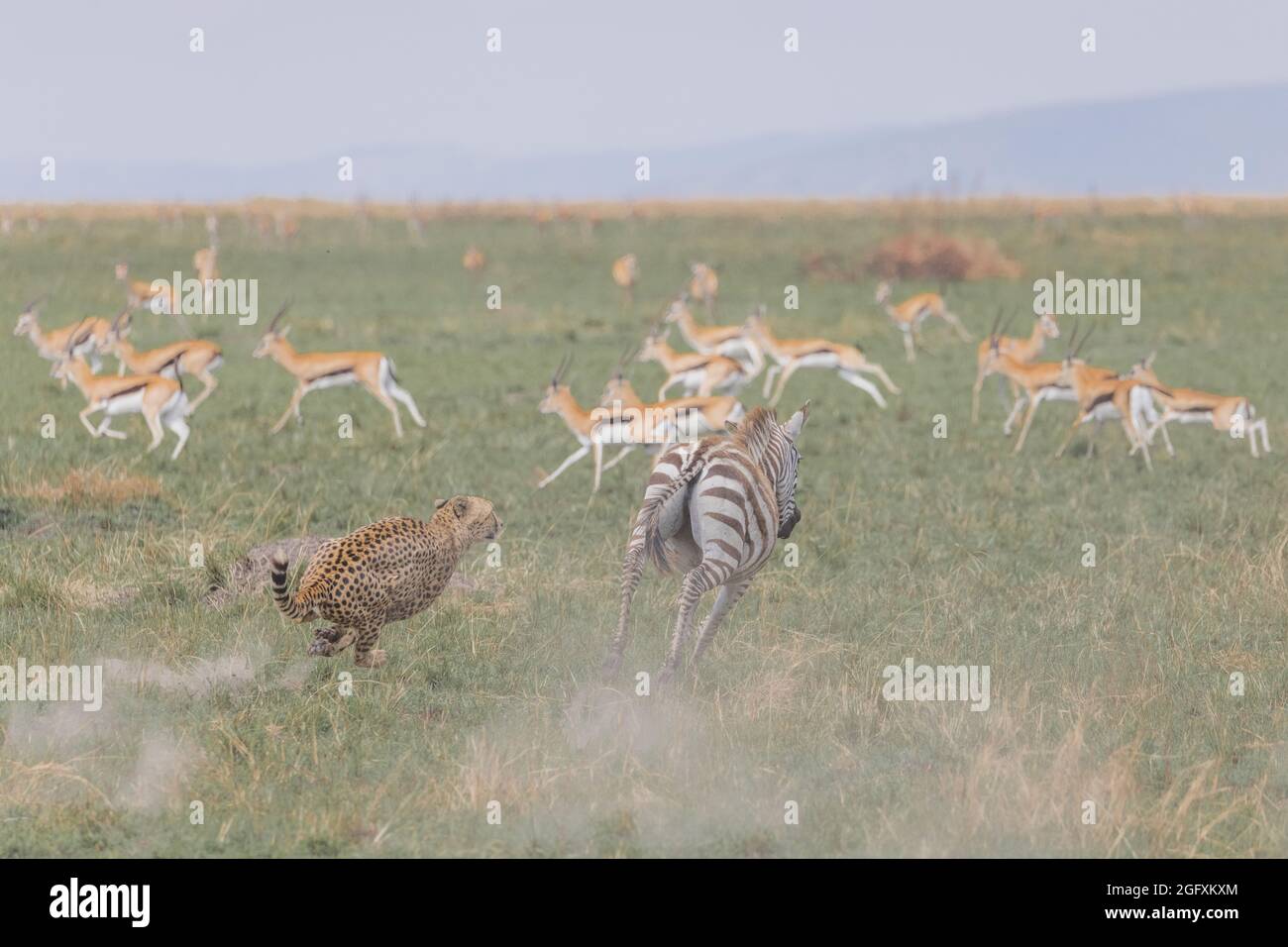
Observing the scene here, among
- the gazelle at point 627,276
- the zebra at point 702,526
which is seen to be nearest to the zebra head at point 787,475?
the zebra at point 702,526

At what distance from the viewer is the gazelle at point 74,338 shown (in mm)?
19688

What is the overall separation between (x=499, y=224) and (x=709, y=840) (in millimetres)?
41341

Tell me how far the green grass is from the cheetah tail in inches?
19.7

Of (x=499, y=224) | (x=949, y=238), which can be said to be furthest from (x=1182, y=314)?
(x=499, y=224)

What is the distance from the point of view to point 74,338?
19.3 metres

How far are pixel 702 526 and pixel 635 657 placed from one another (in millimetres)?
1164

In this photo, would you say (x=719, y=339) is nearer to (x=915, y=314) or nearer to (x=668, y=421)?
(x=915, y=314)

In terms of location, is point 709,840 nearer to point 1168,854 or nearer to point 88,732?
point 1168,854

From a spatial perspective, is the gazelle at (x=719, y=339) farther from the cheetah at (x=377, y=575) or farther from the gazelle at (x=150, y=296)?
the cheetah at (x=377, y=575)

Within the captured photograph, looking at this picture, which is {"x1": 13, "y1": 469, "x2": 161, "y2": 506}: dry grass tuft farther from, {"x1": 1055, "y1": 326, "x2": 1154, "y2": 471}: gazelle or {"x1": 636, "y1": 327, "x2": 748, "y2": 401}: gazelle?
{"x1": 1055, "y1": 326, "x2": 1154, "y2": 471}: gazelle

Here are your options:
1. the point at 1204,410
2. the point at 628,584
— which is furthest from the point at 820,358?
the point at 628,584

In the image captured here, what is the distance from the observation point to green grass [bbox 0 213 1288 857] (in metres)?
6.29

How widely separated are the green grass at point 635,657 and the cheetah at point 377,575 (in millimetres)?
321

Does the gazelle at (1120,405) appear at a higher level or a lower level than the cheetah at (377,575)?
higher
